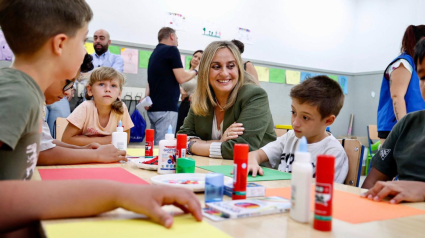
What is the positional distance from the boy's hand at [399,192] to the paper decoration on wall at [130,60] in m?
3.26

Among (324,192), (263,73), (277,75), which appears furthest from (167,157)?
(277,75)

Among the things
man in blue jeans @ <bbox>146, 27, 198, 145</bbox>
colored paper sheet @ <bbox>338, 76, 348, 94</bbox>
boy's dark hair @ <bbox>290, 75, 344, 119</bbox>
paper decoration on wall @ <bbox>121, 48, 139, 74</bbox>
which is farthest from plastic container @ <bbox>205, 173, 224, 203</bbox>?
colored paper sheet @ <bbox>338, 76, 348, 94</bbox>

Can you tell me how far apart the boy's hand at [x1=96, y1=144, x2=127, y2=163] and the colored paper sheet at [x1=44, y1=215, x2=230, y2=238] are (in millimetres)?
759

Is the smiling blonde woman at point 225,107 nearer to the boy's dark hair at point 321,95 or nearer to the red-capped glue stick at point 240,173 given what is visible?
the boy's dark hair at point 321,95

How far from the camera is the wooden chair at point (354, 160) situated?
1328mm

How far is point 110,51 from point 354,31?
13.5ft

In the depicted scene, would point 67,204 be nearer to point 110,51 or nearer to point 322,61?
point 110,51

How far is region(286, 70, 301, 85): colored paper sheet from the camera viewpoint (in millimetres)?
5036

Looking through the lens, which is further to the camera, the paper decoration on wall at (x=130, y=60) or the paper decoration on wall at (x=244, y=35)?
the paper decoration on wall at (x=244, y=35)

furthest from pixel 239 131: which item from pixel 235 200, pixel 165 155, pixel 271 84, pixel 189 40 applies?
pixel 271 84

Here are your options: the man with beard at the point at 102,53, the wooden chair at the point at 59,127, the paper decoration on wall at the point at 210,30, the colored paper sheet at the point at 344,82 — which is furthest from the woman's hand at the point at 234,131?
the colored paper sheet at the point at 344,82

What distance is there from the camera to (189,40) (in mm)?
4332

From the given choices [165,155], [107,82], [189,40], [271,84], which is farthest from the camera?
[271,84]

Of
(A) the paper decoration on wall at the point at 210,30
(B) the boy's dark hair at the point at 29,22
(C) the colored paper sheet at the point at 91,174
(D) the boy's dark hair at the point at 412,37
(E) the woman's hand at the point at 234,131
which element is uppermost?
Answer: (A) the paper decoration on wall at the point at 210,30
